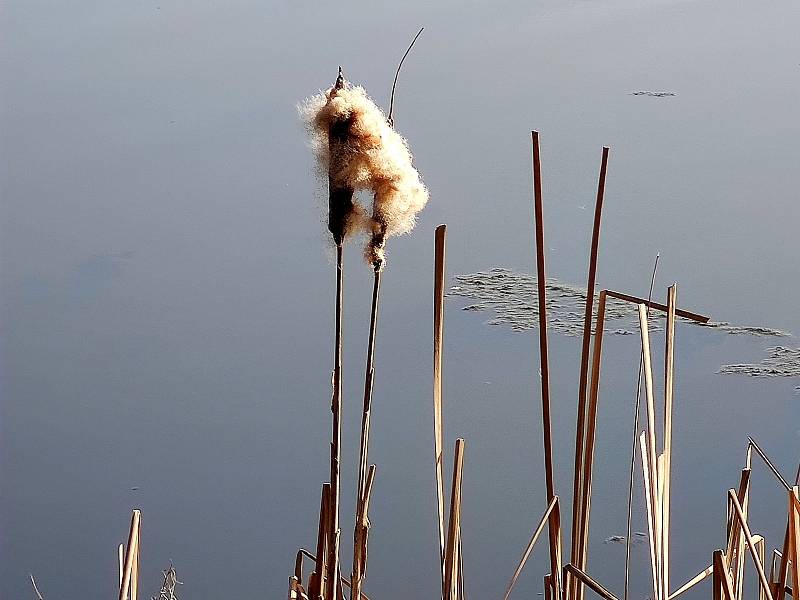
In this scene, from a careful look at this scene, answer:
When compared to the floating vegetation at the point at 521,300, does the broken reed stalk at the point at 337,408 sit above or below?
below

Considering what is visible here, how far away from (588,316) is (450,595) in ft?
0.72

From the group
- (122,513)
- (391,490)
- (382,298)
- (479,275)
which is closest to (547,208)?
(479,275)

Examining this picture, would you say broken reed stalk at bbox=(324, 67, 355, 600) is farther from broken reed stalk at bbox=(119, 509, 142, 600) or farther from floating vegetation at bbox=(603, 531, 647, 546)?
floating vegetation at bbox=(603, 531, 647, 546)

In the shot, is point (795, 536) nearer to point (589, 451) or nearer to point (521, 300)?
point (589, 451)

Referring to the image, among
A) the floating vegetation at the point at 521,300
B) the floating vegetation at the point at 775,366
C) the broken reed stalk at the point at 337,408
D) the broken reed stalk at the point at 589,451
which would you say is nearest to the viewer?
the broken reed stalk at the point at 337,408

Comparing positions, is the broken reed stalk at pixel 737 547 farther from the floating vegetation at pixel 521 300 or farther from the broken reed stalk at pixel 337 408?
the floating vegetation at pixel 521 300

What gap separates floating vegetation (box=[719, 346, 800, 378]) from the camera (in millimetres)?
1931

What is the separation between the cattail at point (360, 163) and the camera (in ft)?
1.86

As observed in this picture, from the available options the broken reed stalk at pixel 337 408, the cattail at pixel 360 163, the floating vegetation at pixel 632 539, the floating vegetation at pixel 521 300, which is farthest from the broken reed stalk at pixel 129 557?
the floating vegetation at pixel 521 300

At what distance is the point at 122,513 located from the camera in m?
1.81

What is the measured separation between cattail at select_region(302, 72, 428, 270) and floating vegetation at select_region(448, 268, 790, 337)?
1.49 meters

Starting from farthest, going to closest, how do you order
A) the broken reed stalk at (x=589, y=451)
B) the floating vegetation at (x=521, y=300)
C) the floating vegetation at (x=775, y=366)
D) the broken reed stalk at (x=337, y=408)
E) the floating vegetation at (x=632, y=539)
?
1. the floating vegetation at (x=521, y=300)
2. the floating vegetation at (x=775, y=366)
3. the floating vegetation at (x=632, y=539)
4. the broken reed stalk at (x=589, y=451)
5. the broken reed stalk at (x=337, y=408)

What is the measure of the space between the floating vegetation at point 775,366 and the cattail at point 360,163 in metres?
1.51

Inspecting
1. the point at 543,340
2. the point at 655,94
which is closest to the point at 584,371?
the point at 543,340
